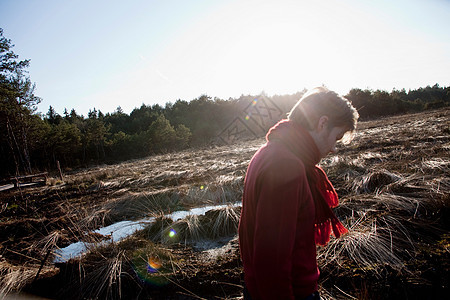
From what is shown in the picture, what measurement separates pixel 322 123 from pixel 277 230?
0.64 meters

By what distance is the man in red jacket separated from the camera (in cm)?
92

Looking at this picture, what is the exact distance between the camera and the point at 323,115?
117cm

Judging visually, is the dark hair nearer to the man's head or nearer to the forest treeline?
the man's head

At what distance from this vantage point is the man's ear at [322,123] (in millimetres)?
1161

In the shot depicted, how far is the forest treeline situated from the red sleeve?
21104 mm

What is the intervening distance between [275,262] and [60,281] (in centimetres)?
270

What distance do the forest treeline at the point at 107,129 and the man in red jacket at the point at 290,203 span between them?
68.9 ft

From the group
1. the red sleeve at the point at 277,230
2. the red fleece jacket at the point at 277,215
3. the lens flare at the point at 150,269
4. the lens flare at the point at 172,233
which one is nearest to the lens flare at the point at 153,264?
the lens flare at the point at 150,269

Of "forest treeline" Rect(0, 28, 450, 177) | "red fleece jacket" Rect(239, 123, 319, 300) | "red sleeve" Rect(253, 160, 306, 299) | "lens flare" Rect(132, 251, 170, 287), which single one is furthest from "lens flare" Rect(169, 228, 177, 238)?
"forest treeline" Rect(0, 28, 450, 177)

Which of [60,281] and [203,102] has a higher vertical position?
[203,102]

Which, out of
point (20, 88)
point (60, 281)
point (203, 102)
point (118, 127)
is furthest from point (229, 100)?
point (60, 281)

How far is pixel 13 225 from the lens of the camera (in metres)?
3.84

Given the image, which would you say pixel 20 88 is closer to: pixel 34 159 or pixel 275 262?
pixel 34 159

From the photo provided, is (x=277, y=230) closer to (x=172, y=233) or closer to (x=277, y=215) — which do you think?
(x=277, y=215)
